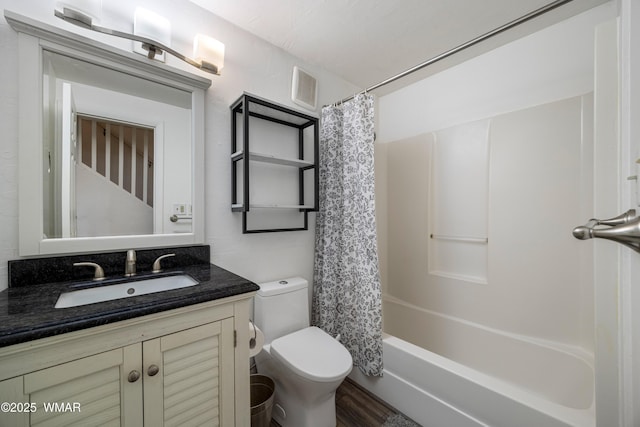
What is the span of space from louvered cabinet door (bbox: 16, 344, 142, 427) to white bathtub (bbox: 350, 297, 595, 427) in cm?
135

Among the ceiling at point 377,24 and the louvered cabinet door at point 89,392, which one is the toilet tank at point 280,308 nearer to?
the louvered cabinet door at point 89,392

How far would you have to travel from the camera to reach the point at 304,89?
1.86m

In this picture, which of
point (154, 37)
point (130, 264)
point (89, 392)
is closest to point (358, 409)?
point (89, 392)

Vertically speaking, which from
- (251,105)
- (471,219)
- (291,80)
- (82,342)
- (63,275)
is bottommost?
(82,342)

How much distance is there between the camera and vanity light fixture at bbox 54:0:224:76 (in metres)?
1.01

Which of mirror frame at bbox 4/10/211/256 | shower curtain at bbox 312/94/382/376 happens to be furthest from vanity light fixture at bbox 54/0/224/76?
shower curtain at bbox 312/94/382/376

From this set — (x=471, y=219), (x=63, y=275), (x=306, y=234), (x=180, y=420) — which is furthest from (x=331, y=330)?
(x=63, y=275)

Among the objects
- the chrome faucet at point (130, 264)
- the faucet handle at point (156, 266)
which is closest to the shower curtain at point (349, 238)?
the faucet handle at point (156, 266)

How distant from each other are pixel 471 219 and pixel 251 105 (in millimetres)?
1832

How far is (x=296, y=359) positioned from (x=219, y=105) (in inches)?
60.1

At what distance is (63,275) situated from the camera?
104 centimetres

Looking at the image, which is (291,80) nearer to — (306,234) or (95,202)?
(306,234)

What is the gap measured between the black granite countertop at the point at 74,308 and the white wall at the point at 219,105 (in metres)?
0.24

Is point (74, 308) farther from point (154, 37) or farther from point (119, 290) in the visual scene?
point (154, 37)
